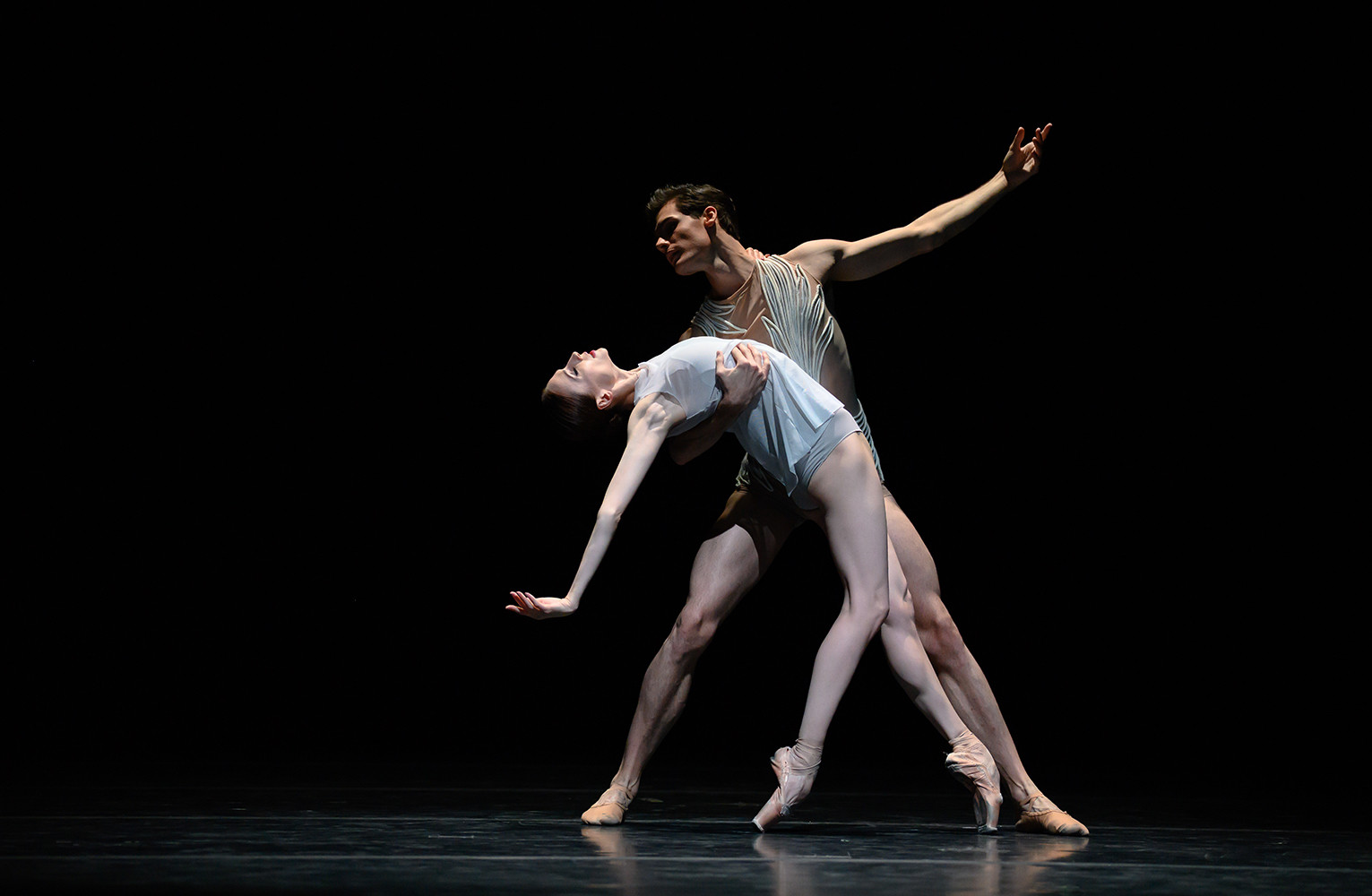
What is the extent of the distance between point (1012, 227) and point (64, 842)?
11.7 feet

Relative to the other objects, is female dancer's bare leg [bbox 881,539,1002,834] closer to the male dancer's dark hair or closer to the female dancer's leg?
the female dancer's leg

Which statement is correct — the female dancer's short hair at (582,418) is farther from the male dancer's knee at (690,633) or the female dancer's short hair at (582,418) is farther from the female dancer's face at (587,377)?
the male dancer's knee at (690,633)

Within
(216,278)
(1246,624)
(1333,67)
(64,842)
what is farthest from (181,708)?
(1333,67)

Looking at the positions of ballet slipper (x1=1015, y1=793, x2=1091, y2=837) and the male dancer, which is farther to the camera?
the male dancer

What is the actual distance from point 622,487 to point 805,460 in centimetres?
39

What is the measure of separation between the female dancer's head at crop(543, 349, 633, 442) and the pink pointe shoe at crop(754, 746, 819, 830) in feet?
2.29

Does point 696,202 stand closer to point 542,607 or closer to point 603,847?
point 542,607

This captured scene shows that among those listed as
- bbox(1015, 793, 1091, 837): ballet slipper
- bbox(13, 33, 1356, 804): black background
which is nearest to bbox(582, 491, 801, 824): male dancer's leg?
bbox(1015, 793, 1091, 837): ballet slipper

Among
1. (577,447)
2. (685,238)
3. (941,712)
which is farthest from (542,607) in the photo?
(577,447)

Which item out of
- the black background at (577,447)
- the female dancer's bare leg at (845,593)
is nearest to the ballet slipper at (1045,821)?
the female dancer's bare leg at (845,593)

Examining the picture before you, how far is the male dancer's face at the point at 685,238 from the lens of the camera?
315 cm

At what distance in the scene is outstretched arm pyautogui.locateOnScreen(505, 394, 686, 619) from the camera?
244 centimetres

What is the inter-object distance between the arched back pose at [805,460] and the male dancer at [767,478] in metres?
0.06

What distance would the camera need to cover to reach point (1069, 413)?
4.80m
